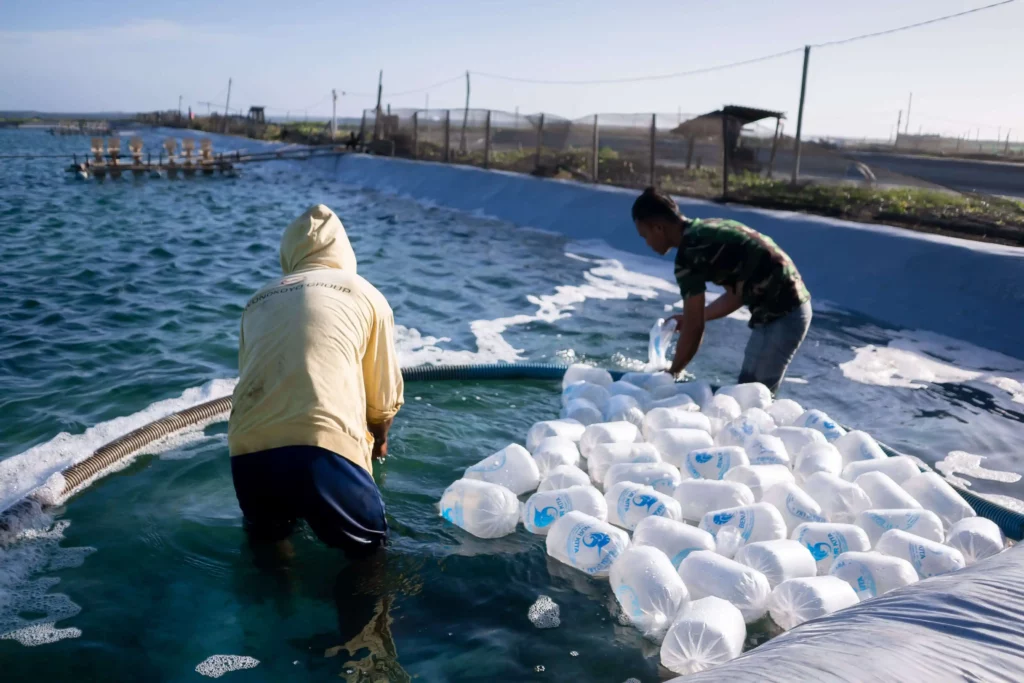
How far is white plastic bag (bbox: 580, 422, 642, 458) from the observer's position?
477 centimetres

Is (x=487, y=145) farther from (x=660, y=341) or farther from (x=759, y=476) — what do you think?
(x=759, y=476)

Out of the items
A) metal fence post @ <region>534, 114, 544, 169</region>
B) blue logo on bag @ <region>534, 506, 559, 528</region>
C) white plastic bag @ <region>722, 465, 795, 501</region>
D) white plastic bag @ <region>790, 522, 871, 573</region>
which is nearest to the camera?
white plastic bag @ <region>790, 522, 871, 573</region>

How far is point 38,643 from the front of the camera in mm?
3252

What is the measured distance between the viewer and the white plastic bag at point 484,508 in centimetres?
403

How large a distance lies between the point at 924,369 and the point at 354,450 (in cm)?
650

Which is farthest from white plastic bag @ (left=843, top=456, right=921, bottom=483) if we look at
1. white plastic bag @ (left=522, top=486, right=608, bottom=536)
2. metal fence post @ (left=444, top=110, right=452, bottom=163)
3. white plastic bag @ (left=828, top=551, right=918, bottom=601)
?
metal fence post @ (left=444, top=110, right=452, bottom=163)

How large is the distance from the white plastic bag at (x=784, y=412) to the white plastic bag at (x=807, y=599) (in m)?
2.05

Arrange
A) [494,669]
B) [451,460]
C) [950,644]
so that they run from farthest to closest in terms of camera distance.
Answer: [451,460] → [494,669] → [950,644]

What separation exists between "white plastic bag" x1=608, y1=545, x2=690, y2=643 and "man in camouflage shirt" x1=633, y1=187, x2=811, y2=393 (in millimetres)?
2269

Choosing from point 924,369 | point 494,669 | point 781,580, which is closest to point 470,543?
point 494,669

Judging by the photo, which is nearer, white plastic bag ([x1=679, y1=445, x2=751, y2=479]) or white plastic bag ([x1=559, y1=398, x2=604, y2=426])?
white plastic bag ([x1=679, y1=445, x2=751, y2=479])

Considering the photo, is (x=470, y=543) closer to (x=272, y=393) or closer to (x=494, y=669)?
(x=494, y=669)

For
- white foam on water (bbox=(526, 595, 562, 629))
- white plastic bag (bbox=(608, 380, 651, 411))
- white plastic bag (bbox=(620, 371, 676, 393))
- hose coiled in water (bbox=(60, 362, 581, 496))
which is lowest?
white foam on water (bbox=(526, 595, 562, 629))

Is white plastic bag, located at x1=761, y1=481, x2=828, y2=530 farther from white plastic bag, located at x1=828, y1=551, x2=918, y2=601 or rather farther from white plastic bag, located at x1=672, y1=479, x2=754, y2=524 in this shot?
white plastic bag, located at x1=828, y1=551, x2=918, y2=601
